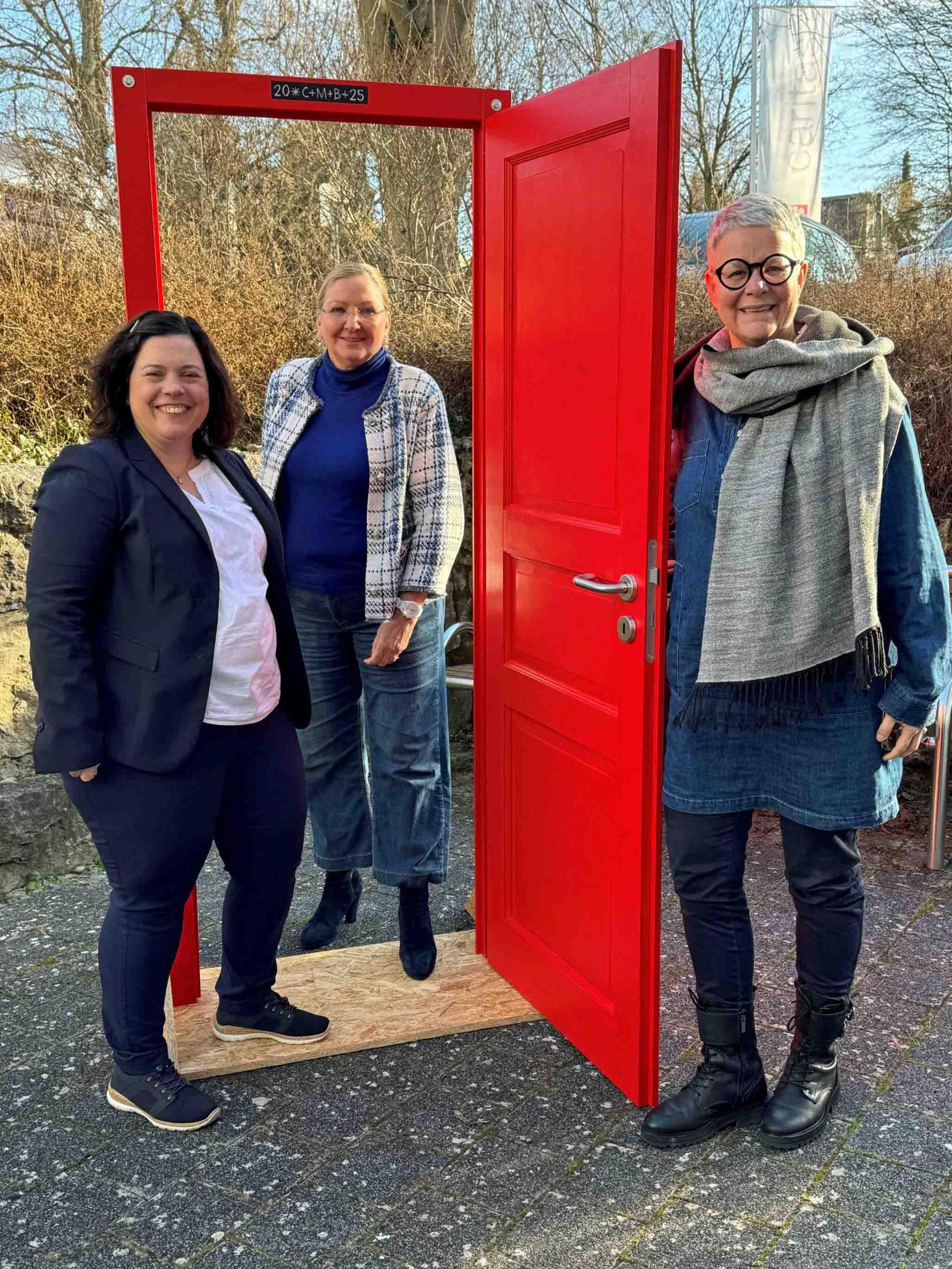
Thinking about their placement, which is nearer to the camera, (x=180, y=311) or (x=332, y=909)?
(x=332, y=909)

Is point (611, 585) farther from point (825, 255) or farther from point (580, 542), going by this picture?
point (825, 255)

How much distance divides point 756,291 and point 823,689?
A: 2.63 ft

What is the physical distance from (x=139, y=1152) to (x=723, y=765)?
153 cm

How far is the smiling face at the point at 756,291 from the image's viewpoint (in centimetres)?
229

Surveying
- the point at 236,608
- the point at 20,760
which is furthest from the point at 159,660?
the point at 20,760

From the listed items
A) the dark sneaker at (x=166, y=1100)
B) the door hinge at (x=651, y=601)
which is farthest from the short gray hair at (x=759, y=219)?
the dark sneaker at (x=166, y=1100)

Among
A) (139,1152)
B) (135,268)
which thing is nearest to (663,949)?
(139,1152)

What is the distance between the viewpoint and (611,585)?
252 cm

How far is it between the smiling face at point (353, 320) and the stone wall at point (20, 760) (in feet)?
5.35

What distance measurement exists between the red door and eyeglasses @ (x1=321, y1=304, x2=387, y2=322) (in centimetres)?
29

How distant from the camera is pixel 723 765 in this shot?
8.13 ft

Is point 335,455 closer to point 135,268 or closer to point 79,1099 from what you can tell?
point 135,268

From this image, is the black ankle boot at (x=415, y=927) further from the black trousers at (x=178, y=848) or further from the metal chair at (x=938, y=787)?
the metal chair at (x=938, y=787)

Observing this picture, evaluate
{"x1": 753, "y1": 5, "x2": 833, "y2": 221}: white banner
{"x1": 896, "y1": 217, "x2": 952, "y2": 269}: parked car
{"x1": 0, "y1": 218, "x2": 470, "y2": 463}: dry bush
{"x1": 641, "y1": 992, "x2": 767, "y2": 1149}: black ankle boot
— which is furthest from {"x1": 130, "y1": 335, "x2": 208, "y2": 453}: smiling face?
{"x1": 896, "y1": 217, "x2": 952, "y2": 269}: parked car
